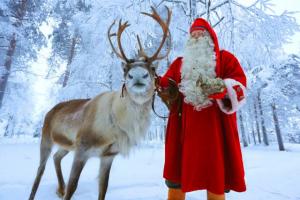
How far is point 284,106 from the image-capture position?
1672 centimetres

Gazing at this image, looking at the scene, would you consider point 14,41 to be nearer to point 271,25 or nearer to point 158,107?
point 158,107

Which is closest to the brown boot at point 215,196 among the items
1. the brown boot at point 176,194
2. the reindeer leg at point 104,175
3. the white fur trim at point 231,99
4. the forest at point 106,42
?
the brown boot at point 176,194

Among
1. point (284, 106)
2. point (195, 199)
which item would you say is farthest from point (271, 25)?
point (284, 106)

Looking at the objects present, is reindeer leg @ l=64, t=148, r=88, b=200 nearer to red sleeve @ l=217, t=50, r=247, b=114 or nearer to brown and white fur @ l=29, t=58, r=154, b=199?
brown and white fur @ l=29, t=58, r=154, b=199

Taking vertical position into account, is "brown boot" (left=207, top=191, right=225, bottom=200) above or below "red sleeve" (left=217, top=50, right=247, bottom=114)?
below

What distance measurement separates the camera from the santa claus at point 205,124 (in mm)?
1956

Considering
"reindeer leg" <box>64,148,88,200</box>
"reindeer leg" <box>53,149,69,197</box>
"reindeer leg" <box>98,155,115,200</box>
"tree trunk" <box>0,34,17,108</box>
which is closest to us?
→ "reindeer leg" <box>64,148,88,200</box>

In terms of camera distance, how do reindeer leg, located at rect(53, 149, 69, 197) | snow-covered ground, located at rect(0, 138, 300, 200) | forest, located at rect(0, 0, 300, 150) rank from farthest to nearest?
1. forest, located at rect(0, 0, 300, 150)
2. reindeer leg, located at rect(53, 149, 69, 197)
3. snow-covered ground, located at rect(0, 138, 300, 200)

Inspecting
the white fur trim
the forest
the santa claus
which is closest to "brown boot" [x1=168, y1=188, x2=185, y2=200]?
the santa claus

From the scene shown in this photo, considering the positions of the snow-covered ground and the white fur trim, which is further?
the snow-covered ground

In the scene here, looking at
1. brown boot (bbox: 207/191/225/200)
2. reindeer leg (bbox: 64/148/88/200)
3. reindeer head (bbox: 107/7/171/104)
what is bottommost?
brown boot (bbox: 207/191/225/200)

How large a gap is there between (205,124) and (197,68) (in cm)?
47

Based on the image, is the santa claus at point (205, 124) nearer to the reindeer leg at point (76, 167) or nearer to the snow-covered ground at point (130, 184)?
the snow-covered ground at point (130, 184)

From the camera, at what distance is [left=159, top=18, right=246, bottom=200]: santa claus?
77.0 inches
